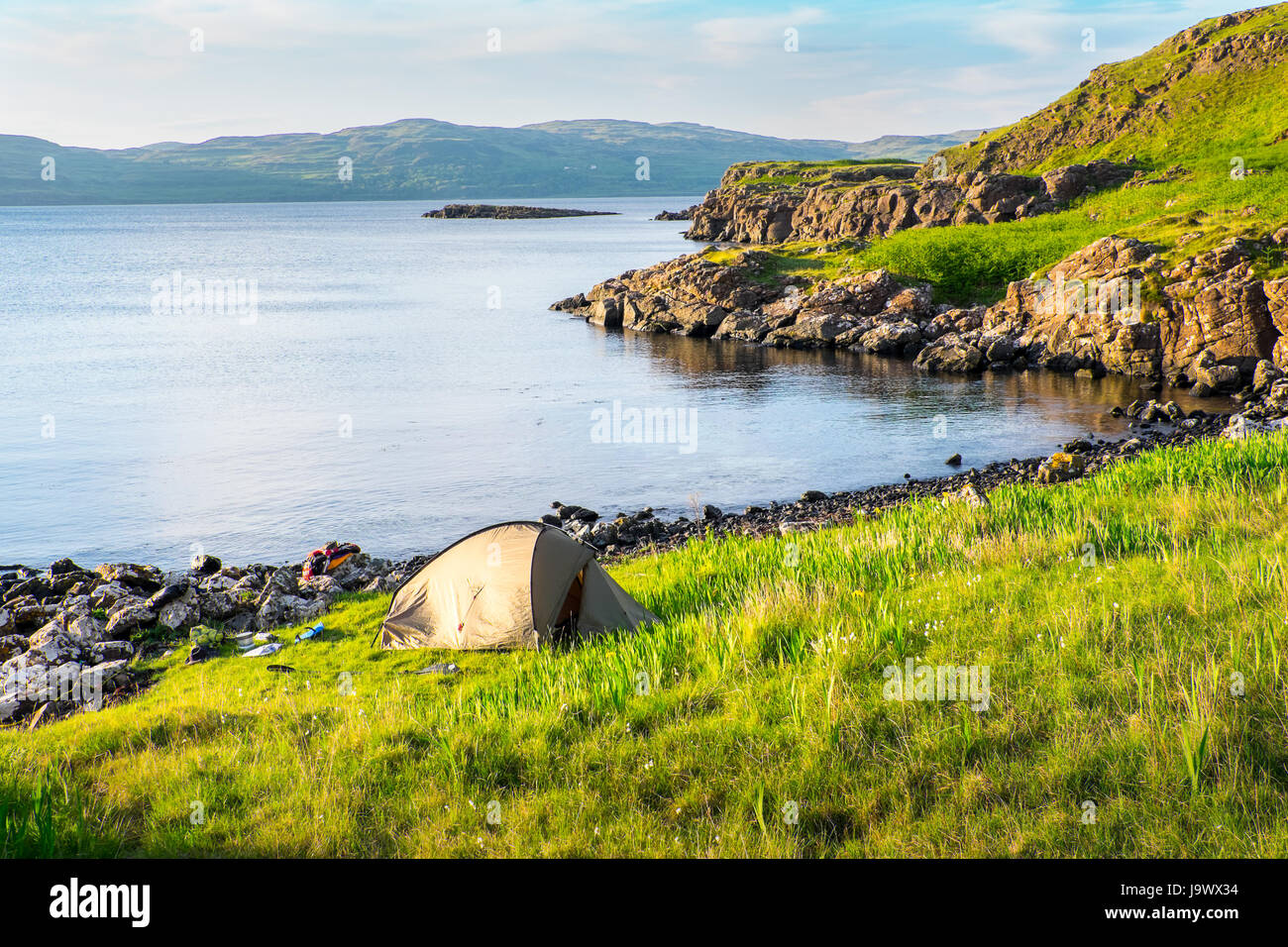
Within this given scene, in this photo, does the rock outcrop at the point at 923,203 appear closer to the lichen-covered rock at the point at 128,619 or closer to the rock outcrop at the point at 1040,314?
the rock outcrop at the point at 1040,314

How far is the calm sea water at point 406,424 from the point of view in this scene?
2792 cm

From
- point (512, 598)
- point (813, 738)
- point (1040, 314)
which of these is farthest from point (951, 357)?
point (813, 738)

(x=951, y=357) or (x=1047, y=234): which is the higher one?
(x=1047, y=234)

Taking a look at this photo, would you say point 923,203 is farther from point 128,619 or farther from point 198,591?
point 128,619

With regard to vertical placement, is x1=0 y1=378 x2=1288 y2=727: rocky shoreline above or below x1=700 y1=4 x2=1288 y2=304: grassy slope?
below

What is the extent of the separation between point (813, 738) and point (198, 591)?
1545 centimetres

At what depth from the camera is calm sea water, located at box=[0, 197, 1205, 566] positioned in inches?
1099

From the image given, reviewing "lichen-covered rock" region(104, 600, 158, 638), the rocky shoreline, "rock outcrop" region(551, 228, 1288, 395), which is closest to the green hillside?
"rock outcrop" region(551, 228, 1288, 395)

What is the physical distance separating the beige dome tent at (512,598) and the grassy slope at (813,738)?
7.26 ft

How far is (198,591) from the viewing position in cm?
1908

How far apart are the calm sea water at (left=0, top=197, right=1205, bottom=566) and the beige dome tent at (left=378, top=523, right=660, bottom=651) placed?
795 cm

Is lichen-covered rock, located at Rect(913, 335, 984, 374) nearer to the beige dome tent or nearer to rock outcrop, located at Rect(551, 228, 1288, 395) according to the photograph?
rock outcrop, located at Rect(551, 228, 1288, 395)
